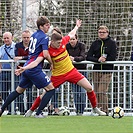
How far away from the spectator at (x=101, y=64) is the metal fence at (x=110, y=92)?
11 cm

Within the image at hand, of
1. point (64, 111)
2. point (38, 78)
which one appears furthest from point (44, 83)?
point (64, 111)

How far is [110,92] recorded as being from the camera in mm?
16828

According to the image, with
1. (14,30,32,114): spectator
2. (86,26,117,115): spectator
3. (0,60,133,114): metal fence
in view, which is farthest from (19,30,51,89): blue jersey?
(86,26,117,115): spectator

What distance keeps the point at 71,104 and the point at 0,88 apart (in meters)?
1.58

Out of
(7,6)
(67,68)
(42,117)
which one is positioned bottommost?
(42,117)

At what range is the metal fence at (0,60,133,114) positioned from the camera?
54.7ft

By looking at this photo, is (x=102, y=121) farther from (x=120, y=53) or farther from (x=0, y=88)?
(x=120, y=53)

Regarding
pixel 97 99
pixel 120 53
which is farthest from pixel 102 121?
pixel 120 53

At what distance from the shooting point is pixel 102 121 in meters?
14.0

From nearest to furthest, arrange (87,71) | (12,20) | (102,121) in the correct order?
(102,121) < (87,71) < (12,20)

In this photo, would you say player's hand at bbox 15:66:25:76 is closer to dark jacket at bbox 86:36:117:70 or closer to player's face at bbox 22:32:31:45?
player's face at bbox 22:32:31:45

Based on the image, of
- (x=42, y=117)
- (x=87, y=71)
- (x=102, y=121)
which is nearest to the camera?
(x=102, y=121)

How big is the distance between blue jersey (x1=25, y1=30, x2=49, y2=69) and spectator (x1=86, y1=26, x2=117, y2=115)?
7.26 feet

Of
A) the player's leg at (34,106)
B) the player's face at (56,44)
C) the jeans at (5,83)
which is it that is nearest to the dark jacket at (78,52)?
the jeans at (5,83)
